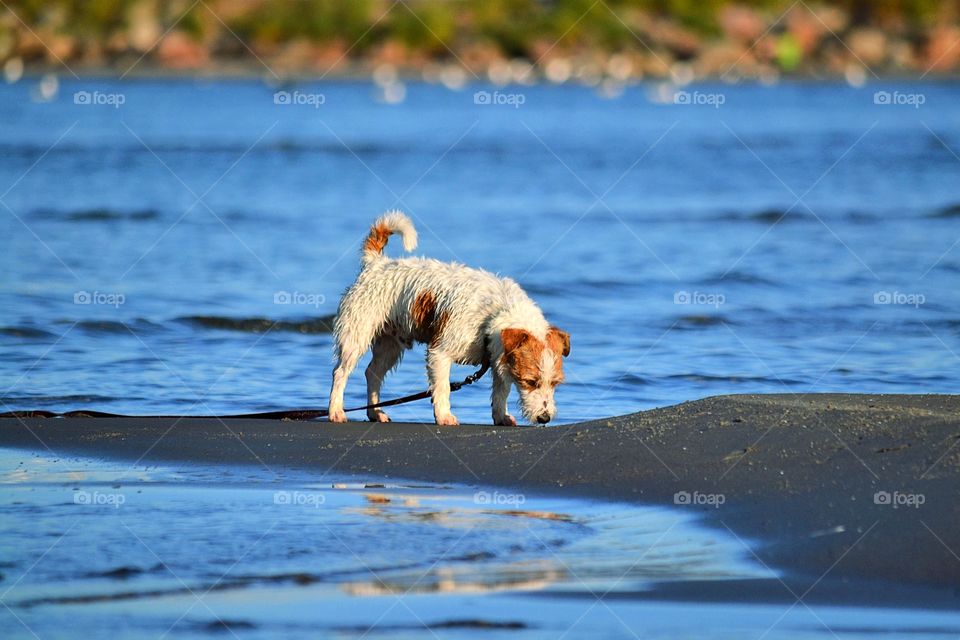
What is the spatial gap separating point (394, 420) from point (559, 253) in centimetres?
1052

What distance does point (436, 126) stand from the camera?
55.1 metres

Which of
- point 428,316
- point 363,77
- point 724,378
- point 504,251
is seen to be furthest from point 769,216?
point 363,77

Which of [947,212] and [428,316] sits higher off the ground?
[947,212]

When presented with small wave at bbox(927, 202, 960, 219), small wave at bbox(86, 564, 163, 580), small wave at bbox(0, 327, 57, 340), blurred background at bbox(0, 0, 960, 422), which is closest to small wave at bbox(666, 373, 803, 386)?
blurred background at bbox(0, 0, 960, 422)

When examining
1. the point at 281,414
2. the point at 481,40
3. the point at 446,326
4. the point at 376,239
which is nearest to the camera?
the point at 446,326

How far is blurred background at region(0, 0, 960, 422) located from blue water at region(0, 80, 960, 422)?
0.07 metres

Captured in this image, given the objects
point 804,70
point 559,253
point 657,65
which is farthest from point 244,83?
point 559,253

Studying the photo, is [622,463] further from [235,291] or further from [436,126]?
[436,126]

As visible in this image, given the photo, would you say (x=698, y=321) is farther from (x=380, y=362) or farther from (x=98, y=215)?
(x=98, y=215)

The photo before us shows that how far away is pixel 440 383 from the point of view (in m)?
10.4

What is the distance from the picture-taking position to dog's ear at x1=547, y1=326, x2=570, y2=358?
33.0ft

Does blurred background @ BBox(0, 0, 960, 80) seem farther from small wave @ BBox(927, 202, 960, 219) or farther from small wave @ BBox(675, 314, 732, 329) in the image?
small wave @ BBox(675, 314, 732, 329)

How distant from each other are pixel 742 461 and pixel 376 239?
3531 millimetres

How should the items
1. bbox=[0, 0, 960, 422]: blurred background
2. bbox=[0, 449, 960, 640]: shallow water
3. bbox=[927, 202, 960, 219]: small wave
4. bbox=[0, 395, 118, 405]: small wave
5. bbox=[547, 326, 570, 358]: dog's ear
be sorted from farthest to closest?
bbox=[927, 202, 960, 219]: small wave
bbox=[0, 0, 960, 422]: blurred background
bbox=[0, 395, 118, 405]: small wave
bbox=[547, 326, 570, 358]: dog's ear
bbox=[0, 449, 960, 640]: shallow water
